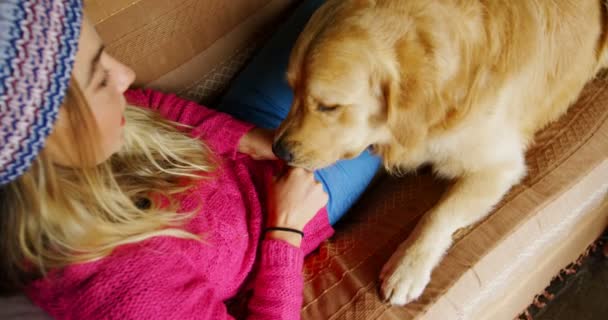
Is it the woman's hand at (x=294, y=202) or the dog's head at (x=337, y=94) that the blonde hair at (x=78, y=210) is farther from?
the dog's head at (x=337, y=94)

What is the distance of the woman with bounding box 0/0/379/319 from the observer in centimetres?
65

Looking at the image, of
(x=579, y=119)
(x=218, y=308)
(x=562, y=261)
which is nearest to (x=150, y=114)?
(x=218, y=308)

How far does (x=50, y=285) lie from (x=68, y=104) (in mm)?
338

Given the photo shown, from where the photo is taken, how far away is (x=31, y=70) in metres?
0.61

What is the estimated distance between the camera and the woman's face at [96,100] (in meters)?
0.75

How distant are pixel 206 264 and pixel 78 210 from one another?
0.29m

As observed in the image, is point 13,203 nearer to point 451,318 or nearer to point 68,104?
point 68,104

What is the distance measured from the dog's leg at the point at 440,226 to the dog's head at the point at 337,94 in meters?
0.26

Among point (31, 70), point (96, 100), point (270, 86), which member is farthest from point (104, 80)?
point (270, 86)

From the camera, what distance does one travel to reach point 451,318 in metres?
1.13

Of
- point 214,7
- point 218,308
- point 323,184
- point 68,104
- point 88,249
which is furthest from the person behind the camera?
point 214,7

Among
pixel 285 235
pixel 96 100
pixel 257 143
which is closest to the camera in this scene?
pixel 96 100

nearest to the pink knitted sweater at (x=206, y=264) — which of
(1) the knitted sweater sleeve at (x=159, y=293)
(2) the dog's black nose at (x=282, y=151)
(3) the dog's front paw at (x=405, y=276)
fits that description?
(1) the knitted sweater sleeve at (x=159, y=293)

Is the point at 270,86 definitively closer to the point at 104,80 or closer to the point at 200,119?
the point at 200,119
